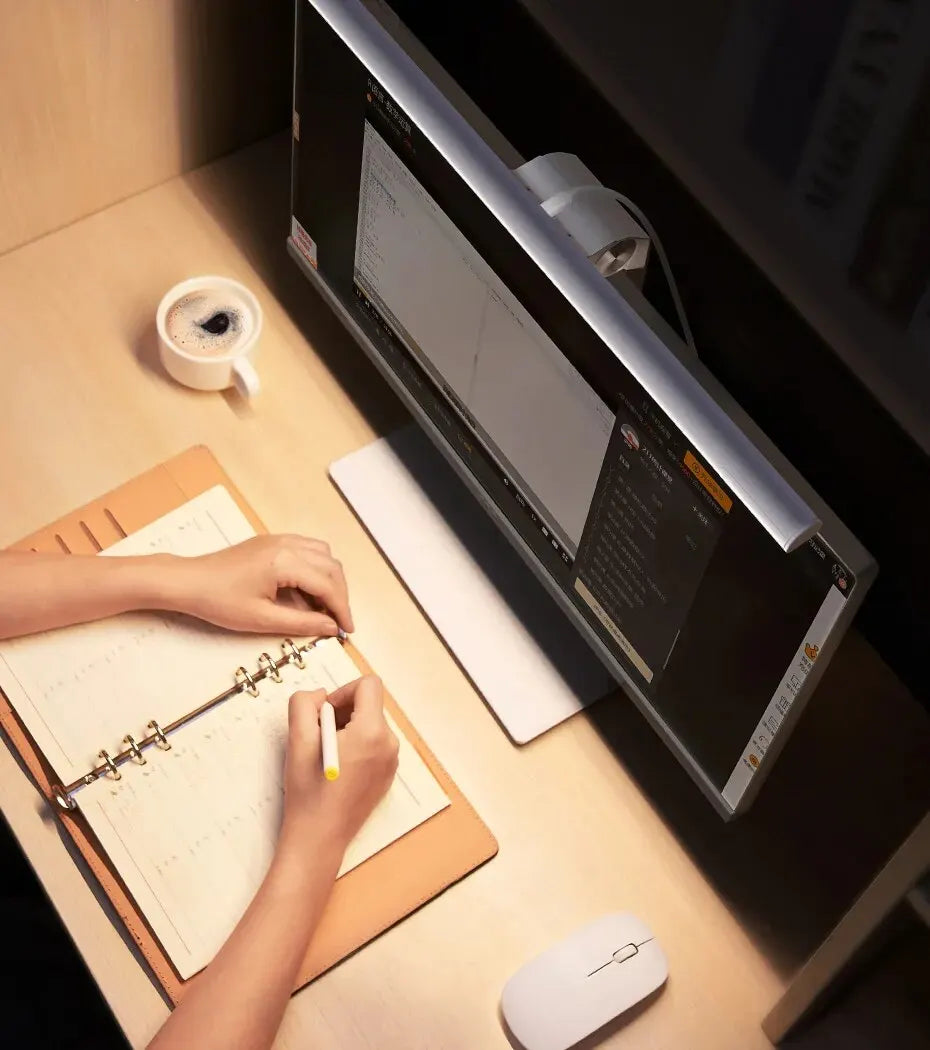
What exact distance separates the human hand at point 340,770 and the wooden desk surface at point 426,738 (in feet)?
0.25

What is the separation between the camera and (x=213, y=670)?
1.05 m

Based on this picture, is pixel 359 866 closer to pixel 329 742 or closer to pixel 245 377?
pixel 329 742

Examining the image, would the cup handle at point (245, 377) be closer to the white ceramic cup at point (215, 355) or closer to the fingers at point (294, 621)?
the white ceramic cup at point (215, 355)

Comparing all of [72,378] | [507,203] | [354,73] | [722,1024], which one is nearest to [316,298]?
[72,378]

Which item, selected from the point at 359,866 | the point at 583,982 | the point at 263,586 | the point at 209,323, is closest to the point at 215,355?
the point at 209,323

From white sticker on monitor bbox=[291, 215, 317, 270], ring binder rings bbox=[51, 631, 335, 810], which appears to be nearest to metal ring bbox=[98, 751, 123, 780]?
ring binder rings bbox=[51, 631, 335, 810]

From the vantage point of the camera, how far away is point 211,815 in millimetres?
995

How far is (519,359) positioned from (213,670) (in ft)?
1.15

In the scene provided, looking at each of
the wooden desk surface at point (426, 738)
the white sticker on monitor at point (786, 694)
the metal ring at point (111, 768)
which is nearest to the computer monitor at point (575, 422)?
the white sticker on monitor at point (786, 694)

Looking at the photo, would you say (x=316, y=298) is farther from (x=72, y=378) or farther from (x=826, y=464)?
(x=826, y=464)

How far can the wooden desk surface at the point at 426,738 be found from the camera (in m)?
0.98

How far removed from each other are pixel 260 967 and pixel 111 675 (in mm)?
257

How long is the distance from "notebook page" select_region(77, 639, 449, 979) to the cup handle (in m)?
0.25

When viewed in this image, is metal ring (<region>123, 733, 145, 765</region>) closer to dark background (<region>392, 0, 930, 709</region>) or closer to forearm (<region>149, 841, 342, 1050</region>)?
forearm (<region>149, 841, 342, 1050</region>)
